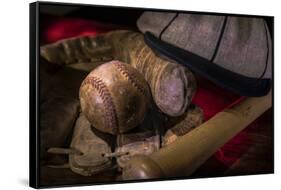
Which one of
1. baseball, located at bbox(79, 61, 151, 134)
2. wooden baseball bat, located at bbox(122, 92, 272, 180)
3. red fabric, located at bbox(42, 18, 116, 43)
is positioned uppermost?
red fabric, located at bbox(42, 18, 116, 43)

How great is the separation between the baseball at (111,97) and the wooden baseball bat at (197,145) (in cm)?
31

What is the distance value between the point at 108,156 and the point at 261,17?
1.67 meters

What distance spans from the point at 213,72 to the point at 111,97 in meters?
0.92

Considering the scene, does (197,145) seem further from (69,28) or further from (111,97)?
(69,28)

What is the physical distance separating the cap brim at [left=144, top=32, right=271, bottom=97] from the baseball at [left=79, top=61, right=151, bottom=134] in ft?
1.09

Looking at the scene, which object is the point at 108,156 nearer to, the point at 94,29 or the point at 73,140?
the point at 73,140

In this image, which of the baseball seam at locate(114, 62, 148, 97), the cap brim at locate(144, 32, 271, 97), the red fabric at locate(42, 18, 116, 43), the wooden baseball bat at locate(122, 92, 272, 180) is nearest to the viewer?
the red fabric at locate(42, 18, 116, 43)

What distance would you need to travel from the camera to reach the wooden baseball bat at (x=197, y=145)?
4730mm

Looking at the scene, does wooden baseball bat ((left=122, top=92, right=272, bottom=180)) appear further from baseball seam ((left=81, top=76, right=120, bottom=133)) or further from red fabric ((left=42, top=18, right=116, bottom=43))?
red fabric ((left=42, top=18, right=116, bottom=43))

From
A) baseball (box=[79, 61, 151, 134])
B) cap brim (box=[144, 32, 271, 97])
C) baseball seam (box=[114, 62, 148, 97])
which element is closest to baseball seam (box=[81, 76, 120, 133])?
baseball (box=[79, 61, 151, 134])

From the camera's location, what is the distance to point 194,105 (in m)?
4.96

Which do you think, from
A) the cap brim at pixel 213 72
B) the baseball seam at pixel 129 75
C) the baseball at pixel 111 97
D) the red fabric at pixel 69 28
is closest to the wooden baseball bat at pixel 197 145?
the cap brim at pixel 213 72

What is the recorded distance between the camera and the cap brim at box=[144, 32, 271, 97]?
15.9 feet

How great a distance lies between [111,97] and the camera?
4.54 metres
